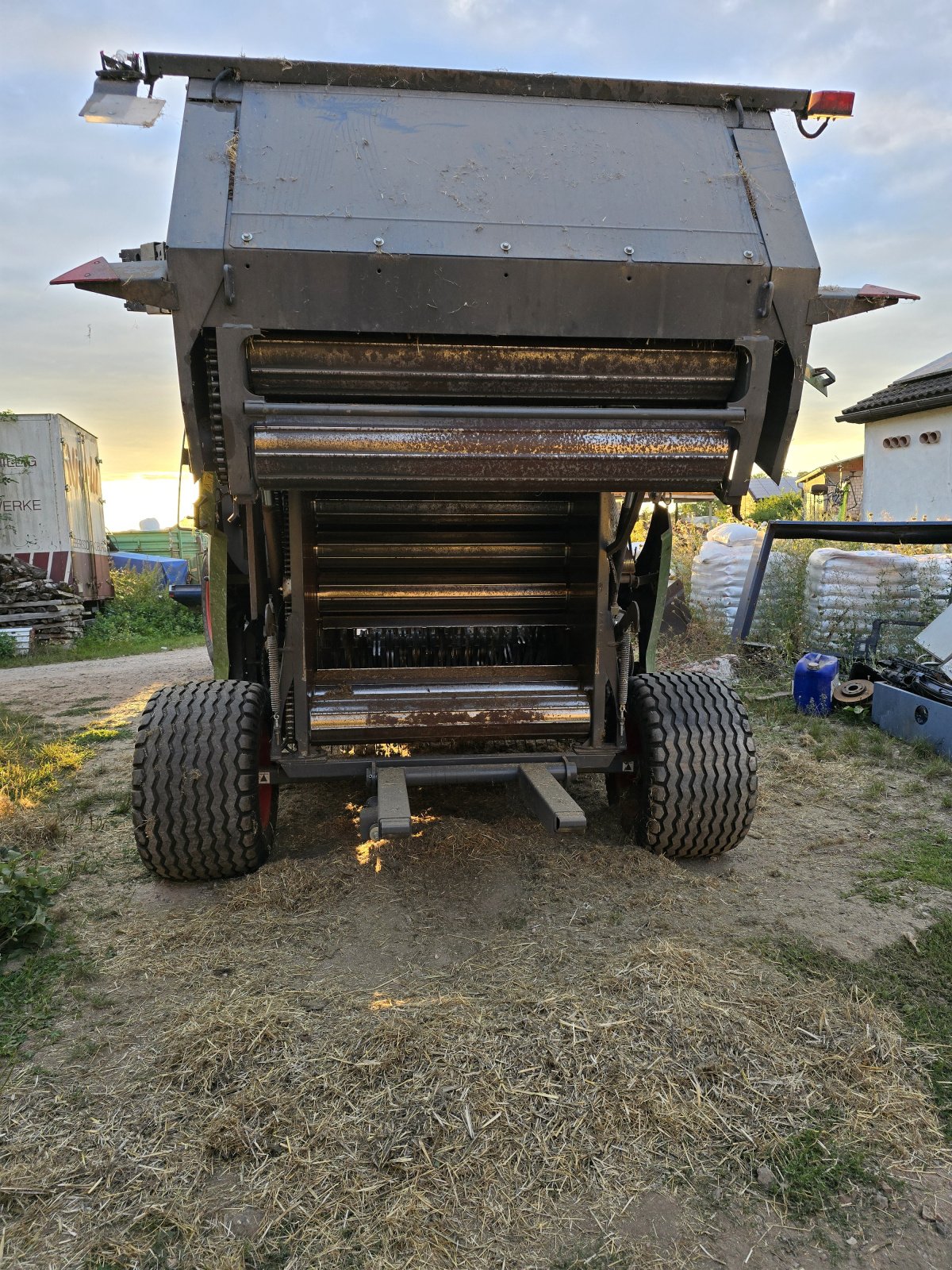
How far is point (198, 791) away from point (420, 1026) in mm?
1501

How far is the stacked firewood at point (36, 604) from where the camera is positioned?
13.7 m

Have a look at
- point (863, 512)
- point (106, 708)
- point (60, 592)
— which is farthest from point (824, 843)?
→ point (863, 512)

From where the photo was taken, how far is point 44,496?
1397cm

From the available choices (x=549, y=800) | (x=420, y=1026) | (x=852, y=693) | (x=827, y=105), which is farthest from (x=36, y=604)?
(x=827, y=105)

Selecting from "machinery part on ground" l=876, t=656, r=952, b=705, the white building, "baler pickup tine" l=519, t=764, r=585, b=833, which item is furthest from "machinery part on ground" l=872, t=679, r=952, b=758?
the white building

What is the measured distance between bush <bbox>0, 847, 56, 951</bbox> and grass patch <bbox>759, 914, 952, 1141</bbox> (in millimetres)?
2689

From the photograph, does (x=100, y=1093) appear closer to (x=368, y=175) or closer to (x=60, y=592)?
(x=368, y=175)

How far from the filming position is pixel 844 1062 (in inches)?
95.3

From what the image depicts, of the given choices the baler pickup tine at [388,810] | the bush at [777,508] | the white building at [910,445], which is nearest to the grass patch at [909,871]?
the baler pickup tine at [388,810]

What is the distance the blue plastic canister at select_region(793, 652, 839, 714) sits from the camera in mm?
7168

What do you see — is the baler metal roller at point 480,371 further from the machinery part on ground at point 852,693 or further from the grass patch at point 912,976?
the machinery part on ground at point 852,693

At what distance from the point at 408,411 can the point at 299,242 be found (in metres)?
0.63

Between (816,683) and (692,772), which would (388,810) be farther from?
(816,683)

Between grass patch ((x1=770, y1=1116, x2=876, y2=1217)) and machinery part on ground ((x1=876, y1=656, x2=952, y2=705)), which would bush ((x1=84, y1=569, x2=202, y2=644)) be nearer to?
machinery part on ground ((x1=876, y1=656, x2=952, y2=705))
